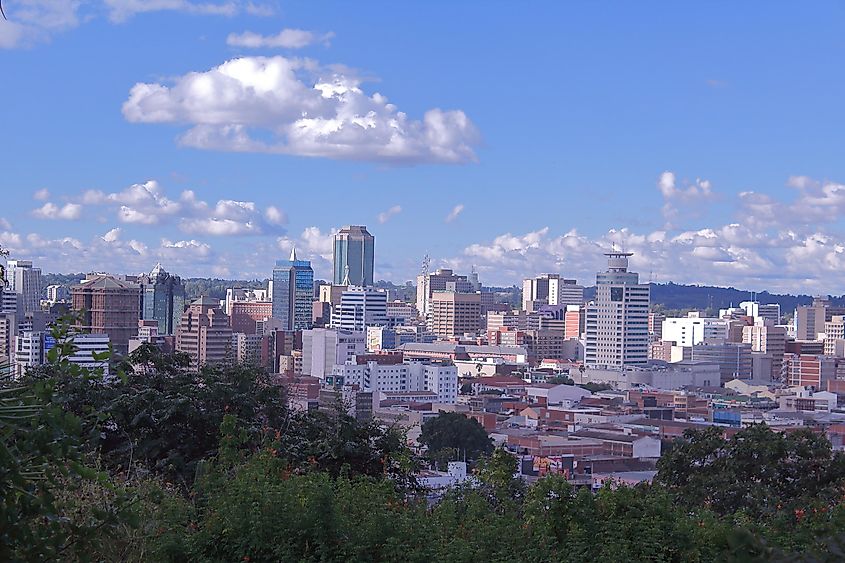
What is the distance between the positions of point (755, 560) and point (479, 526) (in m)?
2.49

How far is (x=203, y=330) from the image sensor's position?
151 ft

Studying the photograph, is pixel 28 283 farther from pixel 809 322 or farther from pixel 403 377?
pixel 809 322

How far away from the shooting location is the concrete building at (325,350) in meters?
52.5

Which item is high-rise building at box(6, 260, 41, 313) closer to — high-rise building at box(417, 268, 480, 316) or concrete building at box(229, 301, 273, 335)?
concrete building at box(229, 301, 273, 335)

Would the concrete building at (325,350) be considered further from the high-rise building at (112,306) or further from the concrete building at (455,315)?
the concrete building at (455,315)

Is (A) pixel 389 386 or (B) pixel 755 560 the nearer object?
(B) pixel 755 560

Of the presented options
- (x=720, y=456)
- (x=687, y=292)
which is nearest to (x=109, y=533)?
(x=720, y=456)

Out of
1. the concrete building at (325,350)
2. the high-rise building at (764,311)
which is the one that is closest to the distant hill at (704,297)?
the high-rise building at (764,311)

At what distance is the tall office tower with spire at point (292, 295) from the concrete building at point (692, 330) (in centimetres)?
2433

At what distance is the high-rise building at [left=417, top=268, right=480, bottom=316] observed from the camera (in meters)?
91.6

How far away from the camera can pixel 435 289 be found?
92938mm

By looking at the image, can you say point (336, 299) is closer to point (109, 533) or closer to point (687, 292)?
point (687, 292)

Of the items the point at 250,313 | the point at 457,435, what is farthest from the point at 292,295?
the point at 457,435

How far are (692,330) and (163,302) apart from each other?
37.2 meters
